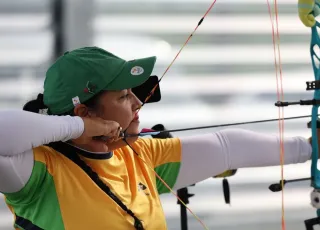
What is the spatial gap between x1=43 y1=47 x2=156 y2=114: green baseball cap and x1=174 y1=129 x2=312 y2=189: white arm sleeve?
36cm

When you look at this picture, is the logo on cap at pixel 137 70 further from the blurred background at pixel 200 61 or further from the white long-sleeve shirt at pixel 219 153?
the blurred background at pixel 200 61

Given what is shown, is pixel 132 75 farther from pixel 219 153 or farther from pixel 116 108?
pixel 219 153

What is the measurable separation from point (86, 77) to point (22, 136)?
0.86 ft

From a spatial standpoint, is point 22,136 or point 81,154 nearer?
point 22,136

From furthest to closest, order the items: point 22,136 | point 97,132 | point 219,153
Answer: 1. point 219,153
2. point 97,132
3. point 22,136

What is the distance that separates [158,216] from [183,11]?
1.16 meters

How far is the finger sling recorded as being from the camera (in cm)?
115

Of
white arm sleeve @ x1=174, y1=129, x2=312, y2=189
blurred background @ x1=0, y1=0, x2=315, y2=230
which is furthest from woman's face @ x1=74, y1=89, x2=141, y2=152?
blurred background @ x1=0, y1=0, x2=315, y2=230

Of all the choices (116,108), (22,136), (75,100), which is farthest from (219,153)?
(22,136)

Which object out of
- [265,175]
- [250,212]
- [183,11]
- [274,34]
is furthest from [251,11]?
[250,212]

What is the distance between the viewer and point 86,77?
116 cm

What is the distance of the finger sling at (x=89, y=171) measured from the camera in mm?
1150

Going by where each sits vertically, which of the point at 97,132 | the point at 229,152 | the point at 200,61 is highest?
the point at 200,61

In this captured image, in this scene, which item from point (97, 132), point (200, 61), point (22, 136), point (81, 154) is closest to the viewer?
point (22, 136)
